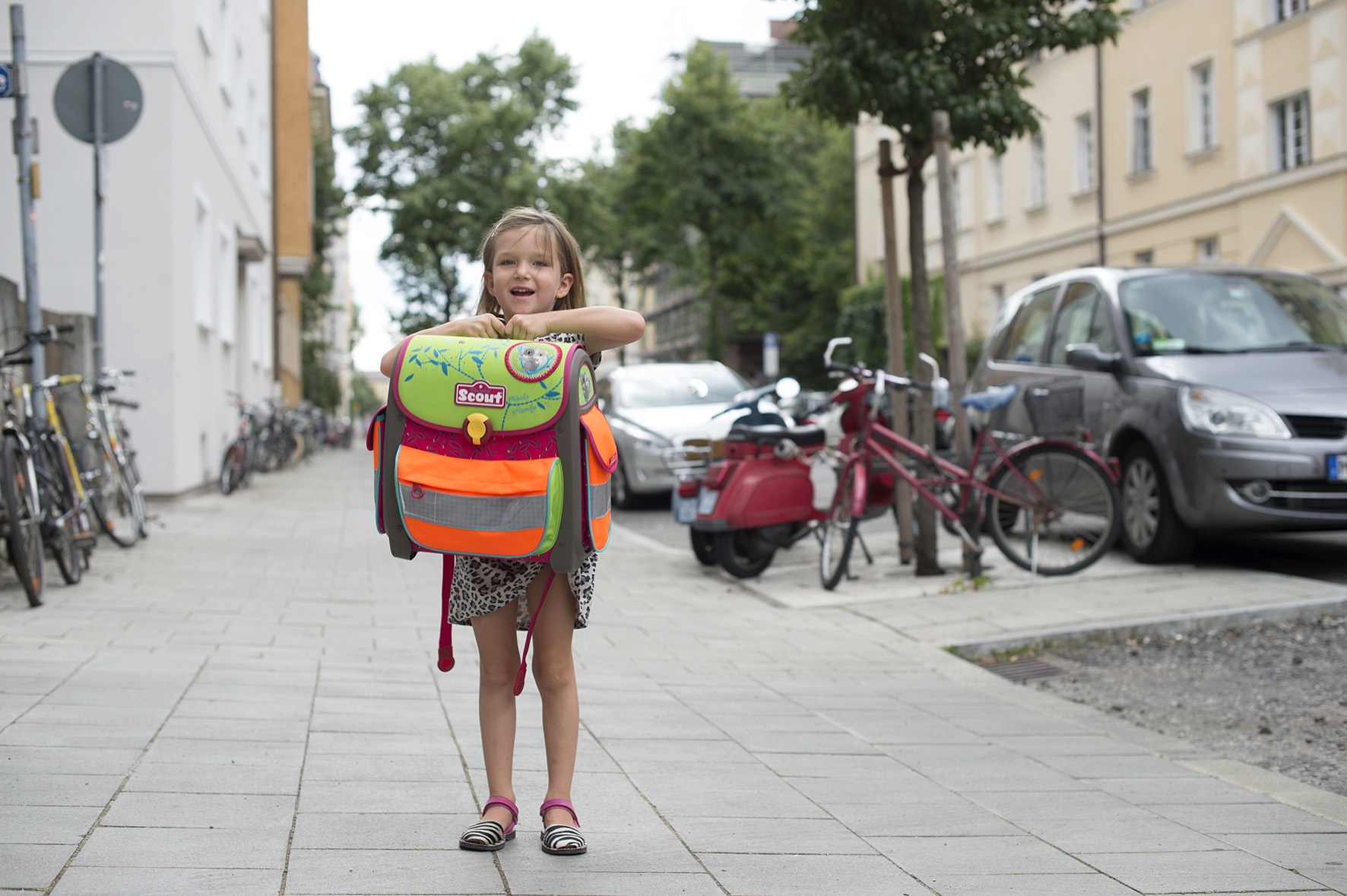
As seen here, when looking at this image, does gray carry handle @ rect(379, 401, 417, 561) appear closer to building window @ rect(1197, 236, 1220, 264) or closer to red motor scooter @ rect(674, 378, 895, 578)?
red motor scooter @ rect(674, 378, 895, 578)

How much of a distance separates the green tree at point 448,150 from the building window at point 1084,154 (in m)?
15.1

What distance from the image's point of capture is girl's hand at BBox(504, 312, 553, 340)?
3141 millimetres

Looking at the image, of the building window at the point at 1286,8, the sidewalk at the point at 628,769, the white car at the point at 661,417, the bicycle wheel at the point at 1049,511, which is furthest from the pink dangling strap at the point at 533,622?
the building window at the point at 1286,8

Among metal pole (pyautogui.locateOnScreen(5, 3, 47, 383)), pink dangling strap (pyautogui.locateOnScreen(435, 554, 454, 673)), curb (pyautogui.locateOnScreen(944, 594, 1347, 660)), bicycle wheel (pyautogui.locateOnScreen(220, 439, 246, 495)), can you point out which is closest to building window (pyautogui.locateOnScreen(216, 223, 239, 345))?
bicycle wheel (pyautogui.locateOnScreen(220, 439, 246, 495))

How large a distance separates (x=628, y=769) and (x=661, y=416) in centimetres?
1077

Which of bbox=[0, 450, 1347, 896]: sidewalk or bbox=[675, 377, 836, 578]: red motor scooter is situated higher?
bbox=[675, 377, 836, 578]: red motor scooter

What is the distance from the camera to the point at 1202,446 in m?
7.91

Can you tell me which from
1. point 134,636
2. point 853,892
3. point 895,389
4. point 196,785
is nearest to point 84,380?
point 134,636

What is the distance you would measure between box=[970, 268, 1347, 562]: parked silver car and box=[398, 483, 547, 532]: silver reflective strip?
5.90 meters

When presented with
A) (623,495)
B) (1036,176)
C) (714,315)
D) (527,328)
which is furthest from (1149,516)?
(714,315)

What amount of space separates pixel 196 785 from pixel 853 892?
1.79 metres

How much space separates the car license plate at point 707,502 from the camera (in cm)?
892

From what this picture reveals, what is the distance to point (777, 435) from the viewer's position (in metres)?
8.92

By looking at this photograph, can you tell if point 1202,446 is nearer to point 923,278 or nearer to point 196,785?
point 923,278
